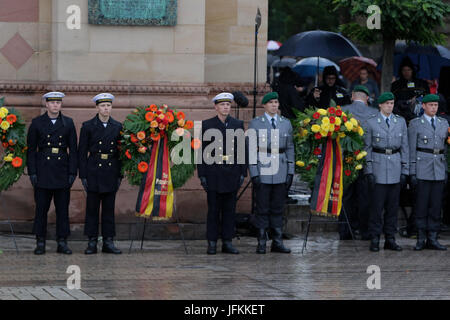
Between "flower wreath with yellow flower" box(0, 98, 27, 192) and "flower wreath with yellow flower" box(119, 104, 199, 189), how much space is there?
4.20 feet

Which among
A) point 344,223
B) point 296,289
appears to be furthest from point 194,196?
point 296,289

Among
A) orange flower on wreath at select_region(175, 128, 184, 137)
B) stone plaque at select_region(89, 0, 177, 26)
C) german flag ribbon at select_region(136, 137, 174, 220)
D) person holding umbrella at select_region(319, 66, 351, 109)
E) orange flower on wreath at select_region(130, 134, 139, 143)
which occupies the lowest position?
german flag ribbon at select_region(136, 137, 174, 220)

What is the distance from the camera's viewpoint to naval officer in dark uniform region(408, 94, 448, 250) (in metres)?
15.1

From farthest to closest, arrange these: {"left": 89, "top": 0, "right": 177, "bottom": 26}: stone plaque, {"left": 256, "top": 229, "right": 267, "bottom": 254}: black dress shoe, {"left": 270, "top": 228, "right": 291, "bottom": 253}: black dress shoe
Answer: {"left": 89, "top": 0, "right": 177, "bottom": 26}: stone plaque, {"left": 270, "top": 228, "right": 291, "bottom": 253}: black dress shoe, {"left": 256, "top": 229, "right": 267, "bottom": 254}: black dress shoe

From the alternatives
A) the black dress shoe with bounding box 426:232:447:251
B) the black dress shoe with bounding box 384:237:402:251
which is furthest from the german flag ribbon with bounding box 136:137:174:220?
the black dress shoe with bounding box 426:232:447:251

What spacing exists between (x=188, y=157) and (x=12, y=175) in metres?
2.29

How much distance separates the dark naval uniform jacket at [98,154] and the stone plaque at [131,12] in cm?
191

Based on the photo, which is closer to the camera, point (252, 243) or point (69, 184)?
point (69, 184)

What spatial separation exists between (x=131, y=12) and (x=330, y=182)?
12.1 ft

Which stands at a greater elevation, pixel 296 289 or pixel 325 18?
pixel 325 18

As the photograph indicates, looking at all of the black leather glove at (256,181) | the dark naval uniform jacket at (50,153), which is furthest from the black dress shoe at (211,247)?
the dark naval uniform jacket at (50,153)

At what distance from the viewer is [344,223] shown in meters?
16.0

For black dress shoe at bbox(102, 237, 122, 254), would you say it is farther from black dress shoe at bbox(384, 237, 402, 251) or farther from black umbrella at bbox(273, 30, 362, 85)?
black umbrella at bbox(273, 30, 362, 85)
